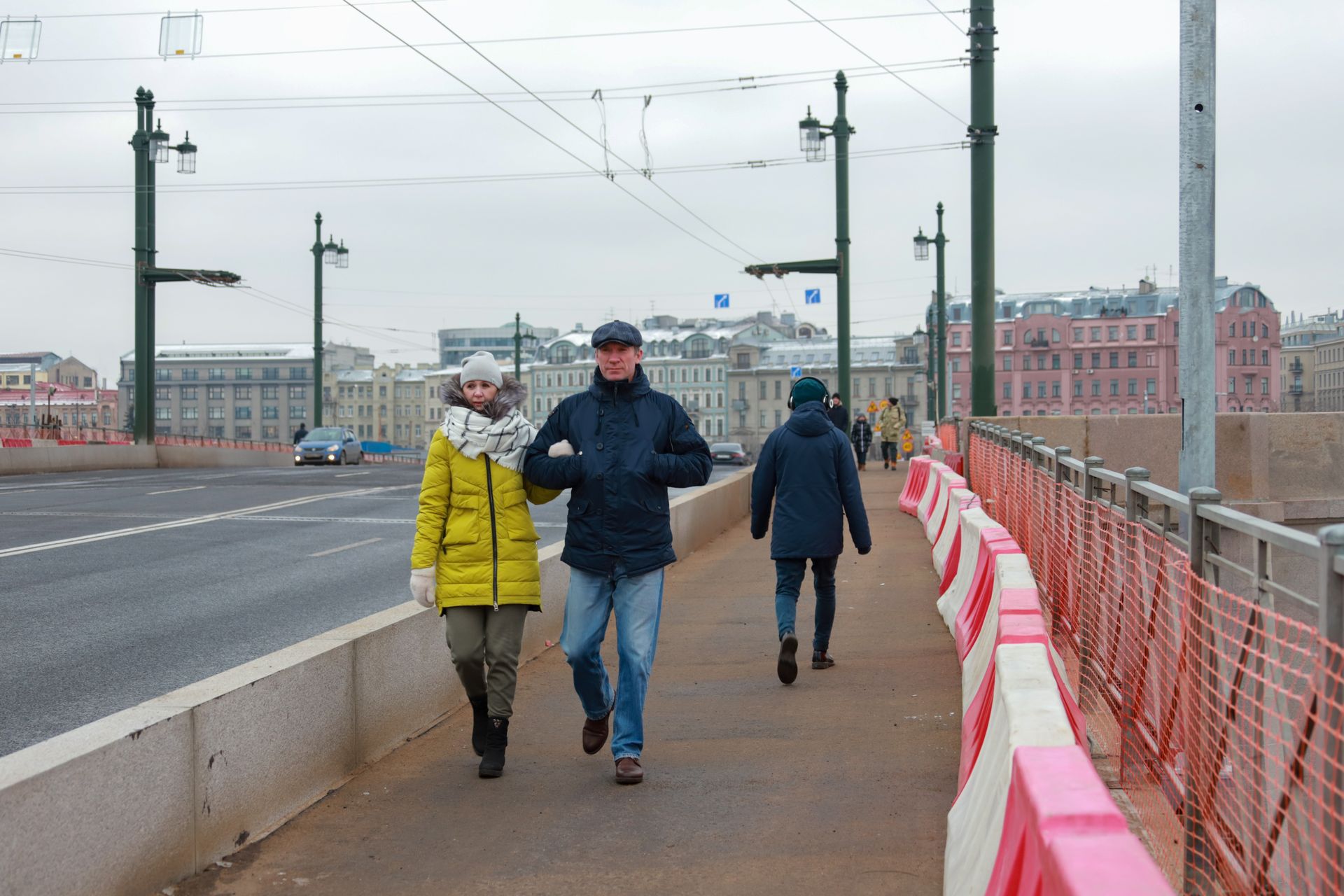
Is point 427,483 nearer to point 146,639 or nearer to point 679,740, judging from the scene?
point 679,740

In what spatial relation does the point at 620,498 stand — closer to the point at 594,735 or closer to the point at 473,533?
the point at 473,533

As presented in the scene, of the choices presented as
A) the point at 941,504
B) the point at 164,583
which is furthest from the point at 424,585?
the point at 941,504

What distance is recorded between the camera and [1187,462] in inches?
316

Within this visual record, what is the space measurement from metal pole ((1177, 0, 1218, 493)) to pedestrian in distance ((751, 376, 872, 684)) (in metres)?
1.94

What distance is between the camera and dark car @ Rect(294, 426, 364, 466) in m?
44.5

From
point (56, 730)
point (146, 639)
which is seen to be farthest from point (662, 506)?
point (146, 639)

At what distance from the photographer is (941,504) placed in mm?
15156

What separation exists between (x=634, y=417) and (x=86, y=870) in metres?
2.86

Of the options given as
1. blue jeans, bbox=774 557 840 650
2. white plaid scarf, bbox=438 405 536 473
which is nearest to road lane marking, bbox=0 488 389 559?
blue jeans, bbox=774 557 840 650

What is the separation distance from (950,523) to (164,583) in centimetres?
697

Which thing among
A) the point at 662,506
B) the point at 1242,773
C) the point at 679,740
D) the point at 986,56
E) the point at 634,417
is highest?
the point at 986,56

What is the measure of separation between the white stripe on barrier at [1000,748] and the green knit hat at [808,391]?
4158 millimetres

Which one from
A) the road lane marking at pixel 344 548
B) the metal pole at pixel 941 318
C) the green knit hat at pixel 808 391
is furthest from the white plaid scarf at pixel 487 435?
the metal pole at pixel 941 318

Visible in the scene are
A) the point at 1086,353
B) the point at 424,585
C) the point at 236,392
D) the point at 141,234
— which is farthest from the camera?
the point at 236,392
